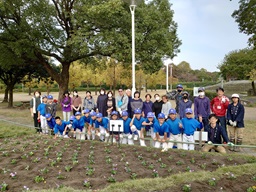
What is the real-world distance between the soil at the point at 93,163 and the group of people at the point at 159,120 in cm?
60

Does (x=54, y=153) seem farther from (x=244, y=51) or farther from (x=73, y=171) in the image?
(x=244, y=51)

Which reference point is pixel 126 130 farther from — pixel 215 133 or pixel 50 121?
pixel 50 121

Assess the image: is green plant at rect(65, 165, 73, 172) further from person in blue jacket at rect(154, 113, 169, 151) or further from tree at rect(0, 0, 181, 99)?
tree at rect(0, 0, 181, 99)

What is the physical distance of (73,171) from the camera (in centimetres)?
538

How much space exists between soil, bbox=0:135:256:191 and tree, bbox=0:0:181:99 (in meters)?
8.80

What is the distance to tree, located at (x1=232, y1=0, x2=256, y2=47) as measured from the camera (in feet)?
53.6

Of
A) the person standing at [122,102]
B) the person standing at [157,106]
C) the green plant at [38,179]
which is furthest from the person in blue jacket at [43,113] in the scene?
the green plant at [38,179]

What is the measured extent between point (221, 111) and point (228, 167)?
10.2 ft

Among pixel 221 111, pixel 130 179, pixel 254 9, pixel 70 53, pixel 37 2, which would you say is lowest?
pixel 130 179

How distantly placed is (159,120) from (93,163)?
2457mm

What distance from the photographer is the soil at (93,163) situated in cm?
482

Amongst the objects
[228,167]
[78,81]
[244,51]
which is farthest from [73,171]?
[244,51]

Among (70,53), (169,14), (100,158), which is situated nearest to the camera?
(100,158)

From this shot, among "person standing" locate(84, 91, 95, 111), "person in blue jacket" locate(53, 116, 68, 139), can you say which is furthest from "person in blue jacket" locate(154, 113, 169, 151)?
"person standing" locate(84, 91, 95, 111)
